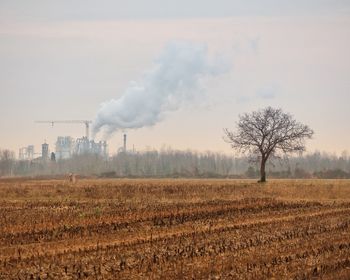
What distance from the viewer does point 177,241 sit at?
19125 mm

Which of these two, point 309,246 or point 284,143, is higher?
point 284,143

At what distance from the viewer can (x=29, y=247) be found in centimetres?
1780

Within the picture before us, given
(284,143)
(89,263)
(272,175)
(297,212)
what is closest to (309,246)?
(89,263)

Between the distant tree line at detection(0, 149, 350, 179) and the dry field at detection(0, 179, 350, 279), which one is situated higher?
the distant tree line at detection(0, 149, 350, 179)

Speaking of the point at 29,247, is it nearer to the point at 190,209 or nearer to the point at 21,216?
the point at 21,216

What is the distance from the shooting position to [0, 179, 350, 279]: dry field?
1438 centimetres

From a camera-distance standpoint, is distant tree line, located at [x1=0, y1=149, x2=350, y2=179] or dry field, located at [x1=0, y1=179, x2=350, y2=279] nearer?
dry field, located at [x1=0, y1=179, x2=350, y2=279]

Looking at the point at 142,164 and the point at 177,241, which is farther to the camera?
Answer: the point at 142,164

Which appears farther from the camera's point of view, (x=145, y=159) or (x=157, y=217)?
(x=145, y=159)

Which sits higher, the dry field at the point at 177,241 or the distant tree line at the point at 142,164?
the distant tree line at the point at 142,164

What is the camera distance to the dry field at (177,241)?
1438 centimetres

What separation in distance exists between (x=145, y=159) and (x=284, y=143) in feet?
341

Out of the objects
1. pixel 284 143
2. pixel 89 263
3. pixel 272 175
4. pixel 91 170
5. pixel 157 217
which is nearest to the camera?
pixel 89 263

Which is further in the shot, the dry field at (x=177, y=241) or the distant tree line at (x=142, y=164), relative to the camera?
the distant tree line at (x=142, y=164)
